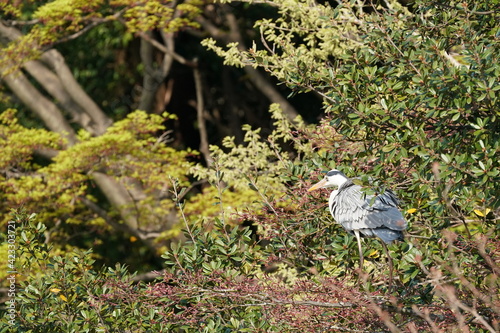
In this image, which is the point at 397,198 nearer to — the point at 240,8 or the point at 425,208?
the point at 425,208

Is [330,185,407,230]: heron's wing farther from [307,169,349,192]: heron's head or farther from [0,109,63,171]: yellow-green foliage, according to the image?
[0,109,63,171]: yellow-green foliage

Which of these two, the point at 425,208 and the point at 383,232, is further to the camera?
the point at 425,208

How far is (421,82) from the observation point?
4738 millimetres

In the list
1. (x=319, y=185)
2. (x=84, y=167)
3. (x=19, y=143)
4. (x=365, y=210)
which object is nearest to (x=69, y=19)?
(x=19, y=143)

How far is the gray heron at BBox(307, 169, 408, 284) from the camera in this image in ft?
15.1

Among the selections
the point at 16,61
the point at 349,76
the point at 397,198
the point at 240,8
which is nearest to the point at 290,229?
the point at 397,198

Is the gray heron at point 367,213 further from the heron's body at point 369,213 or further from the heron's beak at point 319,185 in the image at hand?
the heron's beak at point 319,185

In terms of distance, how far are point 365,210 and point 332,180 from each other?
57 cm

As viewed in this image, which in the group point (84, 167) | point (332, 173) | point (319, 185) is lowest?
point (84, 167)

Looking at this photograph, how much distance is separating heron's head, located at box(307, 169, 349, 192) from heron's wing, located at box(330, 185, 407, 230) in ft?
0.48

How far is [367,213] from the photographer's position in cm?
475

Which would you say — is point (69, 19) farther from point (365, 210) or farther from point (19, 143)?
point (365, 210)

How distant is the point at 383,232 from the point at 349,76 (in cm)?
108

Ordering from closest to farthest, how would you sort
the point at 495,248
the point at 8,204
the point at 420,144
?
the point at 420,144
the point at 495,248
the point at 8,204
